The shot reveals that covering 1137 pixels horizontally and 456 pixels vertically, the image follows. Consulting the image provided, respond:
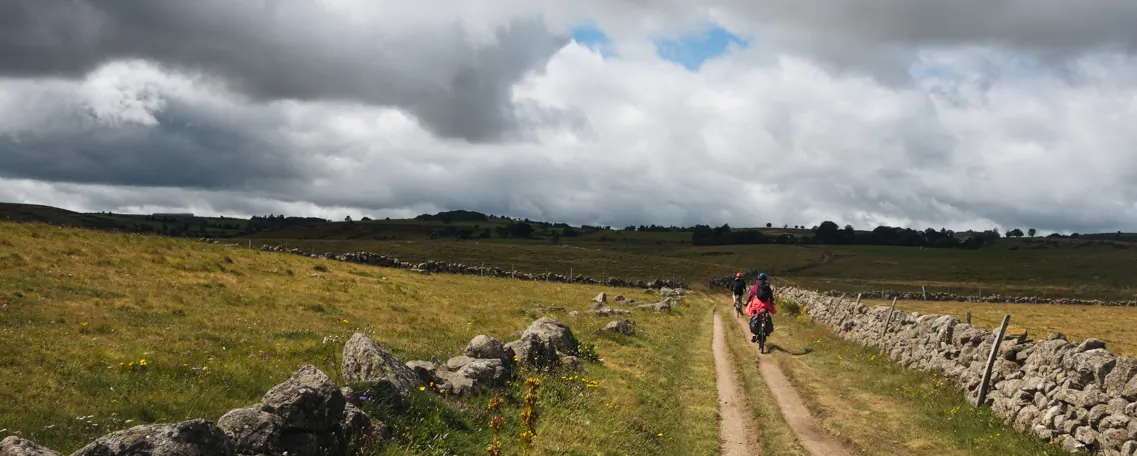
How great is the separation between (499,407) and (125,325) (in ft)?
39.3

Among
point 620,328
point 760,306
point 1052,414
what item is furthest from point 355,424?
point 760,306

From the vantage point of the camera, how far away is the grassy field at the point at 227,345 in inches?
431

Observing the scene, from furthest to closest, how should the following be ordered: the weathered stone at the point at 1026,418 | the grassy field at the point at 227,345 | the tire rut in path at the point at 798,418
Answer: the weathered stone at the point at 1026,418
the tire rut in path at the point at 798,418
the grassy field at the point at 227,345

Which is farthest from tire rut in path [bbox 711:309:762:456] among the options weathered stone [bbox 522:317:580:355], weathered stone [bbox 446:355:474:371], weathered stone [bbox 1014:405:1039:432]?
weathered stone [bbox 446:355:474:371]

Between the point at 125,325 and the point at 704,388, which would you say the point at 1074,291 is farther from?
the point at 125,325

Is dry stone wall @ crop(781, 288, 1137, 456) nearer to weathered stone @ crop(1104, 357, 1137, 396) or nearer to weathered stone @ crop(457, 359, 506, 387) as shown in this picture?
weathered stone @ crop(1104, 357, 1137, 396)

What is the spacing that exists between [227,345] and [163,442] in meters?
10.8

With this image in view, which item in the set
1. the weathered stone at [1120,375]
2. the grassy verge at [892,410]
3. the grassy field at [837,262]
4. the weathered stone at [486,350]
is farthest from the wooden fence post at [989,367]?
the grassy field at [837,262]

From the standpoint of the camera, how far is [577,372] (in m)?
17.7

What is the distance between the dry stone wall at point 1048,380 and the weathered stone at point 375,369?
13.0m

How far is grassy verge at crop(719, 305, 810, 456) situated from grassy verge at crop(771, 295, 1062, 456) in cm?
109

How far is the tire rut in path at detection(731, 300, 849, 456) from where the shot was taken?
13242mm

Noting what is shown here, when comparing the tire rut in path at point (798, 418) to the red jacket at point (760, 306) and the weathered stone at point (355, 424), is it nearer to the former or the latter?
the red jacket at point (760, 306)

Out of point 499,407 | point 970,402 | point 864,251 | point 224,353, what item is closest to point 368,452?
point 499,407
